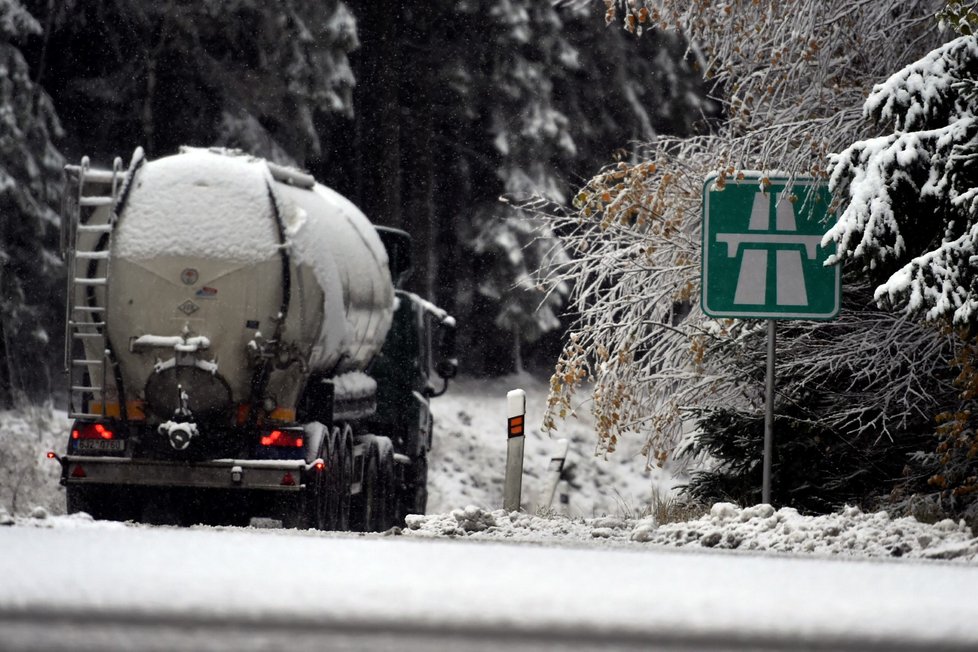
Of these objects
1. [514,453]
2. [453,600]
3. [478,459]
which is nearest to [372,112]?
[478,459]

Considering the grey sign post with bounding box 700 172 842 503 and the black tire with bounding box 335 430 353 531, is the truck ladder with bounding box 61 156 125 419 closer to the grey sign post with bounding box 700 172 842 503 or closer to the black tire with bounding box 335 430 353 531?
the black tire with bounding box 335 430 353 531

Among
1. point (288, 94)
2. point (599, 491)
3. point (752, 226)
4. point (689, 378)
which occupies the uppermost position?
point (288, 94)

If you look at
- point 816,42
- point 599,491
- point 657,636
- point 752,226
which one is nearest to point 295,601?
point 657,636

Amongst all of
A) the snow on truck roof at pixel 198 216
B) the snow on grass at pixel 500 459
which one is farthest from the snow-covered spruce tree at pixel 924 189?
the snow on grass at pixel 500 459

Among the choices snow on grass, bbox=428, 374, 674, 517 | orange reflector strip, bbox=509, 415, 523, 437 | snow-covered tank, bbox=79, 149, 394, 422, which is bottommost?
snow on grass, bbox=428, 374, 674, 517

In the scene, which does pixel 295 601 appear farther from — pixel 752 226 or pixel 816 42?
pixel 816 42

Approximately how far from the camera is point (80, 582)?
195 inches

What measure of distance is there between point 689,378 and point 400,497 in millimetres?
7050

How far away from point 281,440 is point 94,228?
7.40 feet

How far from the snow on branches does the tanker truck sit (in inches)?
228

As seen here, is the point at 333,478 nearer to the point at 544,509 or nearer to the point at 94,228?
the point at 544,509

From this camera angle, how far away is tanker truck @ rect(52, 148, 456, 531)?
12.9 metres

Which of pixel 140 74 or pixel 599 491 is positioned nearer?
pixel 140 74

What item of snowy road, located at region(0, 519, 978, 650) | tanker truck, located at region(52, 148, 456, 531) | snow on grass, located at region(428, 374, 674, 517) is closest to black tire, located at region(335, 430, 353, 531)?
tanker truck, located at region(52, 148, 456, 531)
